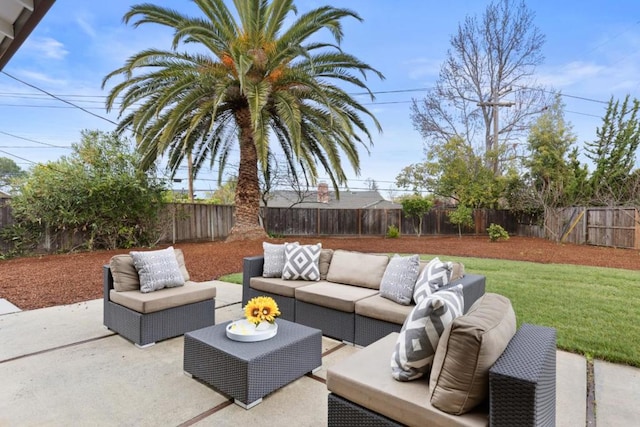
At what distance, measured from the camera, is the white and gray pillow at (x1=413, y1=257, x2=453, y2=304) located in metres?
2.89

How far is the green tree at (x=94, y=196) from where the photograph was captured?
7.82 m

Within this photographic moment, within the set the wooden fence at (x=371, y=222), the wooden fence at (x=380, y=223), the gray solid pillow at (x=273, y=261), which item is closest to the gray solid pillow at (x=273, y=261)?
the gray solid pillow at (x=273, y=261)

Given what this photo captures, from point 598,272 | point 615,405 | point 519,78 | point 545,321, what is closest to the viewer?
point 615,405

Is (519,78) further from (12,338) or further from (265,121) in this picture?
(12,338)

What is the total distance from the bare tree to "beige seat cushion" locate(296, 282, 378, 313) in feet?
52.3

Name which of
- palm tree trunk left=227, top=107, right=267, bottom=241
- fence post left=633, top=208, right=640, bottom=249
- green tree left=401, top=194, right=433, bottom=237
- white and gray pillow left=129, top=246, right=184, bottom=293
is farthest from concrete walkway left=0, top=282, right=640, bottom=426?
green tree left=401, top=194, right=433, bottom=237

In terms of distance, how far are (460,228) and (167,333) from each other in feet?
49.7

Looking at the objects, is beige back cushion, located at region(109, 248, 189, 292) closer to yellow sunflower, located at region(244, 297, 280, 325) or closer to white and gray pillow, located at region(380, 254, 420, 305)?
yellow sunflower, located at region(244, 297, 280, 325)

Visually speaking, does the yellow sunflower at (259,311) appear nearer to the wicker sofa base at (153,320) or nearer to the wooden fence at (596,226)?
the wicker sofa base at (153,320)

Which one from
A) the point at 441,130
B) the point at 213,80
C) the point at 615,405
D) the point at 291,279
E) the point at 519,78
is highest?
the point at 519,78

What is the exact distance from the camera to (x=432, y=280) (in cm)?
293

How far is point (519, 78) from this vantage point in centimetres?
1830

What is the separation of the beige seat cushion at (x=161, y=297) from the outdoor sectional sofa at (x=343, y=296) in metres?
0.76

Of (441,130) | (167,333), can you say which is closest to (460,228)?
(441,130)
